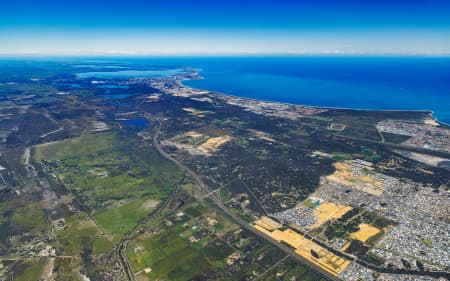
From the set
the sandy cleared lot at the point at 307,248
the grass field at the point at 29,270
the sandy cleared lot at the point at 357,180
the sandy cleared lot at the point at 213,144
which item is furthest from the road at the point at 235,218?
the grass field at the point at 29,270

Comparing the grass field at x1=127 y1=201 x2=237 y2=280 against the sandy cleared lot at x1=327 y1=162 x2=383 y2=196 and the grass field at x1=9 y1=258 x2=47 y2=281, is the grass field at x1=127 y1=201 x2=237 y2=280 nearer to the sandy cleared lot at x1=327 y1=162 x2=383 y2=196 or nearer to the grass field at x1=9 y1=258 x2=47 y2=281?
the grass field at x1=9 y1=258 x2=47 y2=281

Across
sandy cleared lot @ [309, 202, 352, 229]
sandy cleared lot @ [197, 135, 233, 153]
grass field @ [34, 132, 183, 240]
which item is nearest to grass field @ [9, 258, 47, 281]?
grass field @ [34, 132, 183, 240]

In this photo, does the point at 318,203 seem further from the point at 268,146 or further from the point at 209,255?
the point at 268,146

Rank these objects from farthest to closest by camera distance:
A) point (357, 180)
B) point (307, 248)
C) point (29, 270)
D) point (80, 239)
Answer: point (357, 180)
point (80, 239)
point (307, 248)
point (29, 270)

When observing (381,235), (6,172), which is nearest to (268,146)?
(381,235)

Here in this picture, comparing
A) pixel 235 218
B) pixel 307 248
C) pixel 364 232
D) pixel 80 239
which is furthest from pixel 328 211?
pixel 80 239

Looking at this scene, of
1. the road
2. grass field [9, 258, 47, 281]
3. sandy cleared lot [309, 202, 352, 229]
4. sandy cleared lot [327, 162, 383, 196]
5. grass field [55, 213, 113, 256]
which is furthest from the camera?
sandy cleared lot [327, 162, 383, 196]

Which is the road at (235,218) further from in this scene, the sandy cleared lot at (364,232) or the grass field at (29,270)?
the grass field at (29,270)

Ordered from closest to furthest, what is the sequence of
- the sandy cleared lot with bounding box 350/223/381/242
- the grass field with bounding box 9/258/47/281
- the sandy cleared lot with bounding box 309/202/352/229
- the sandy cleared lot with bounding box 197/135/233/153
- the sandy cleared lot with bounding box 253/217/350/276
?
the grass field with bounding box 9/258/47/281
the sandy cleared lot with bounding box 253/217/350/276
the sandy cleared lot with bounding box 350/223/381/242
the sandy cleared lot with bounding box 309/202/352/229
the sandy cleared lot with bounding box 197/135/233/153

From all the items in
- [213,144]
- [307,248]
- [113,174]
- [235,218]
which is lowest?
[113,174]

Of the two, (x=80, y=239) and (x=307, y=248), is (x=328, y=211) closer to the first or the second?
(x=307, y=248)

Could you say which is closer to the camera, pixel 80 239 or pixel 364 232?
pixel 80 239

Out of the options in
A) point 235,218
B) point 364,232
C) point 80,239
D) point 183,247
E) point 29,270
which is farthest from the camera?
point 235,218
